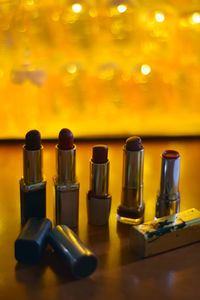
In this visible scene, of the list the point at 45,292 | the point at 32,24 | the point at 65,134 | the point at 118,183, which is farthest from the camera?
the point at 32,24

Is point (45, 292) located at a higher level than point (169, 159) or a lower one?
lower

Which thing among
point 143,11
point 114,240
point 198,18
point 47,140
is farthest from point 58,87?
point 114,240

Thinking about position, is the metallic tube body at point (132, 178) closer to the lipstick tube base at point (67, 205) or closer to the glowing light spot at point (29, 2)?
the lipstick tube base at point (67, 205)

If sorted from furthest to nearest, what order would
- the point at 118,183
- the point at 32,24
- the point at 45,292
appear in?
1. the point at 32,24
2. the point at 118,183
3. the point at 45,292

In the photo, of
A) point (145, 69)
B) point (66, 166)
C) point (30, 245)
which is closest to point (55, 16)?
point (145, 69)

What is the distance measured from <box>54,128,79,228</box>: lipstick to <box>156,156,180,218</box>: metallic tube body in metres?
0.15

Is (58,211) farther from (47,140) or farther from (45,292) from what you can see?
(47,140)

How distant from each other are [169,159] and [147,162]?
0.30 m

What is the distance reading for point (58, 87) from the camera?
47.2 inches

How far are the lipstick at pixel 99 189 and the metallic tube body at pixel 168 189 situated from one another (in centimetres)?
9

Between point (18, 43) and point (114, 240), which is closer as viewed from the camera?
point (114, 240)

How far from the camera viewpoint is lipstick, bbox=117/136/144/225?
83 cm

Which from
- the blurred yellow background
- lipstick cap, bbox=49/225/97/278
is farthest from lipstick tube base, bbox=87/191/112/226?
the blurred yellow background

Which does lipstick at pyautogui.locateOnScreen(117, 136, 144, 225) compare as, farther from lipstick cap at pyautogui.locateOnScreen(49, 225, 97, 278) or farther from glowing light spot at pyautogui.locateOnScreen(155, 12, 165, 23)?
glowing light spot at pyautogui.locateOnScreen(155, 12, 165, 23)
